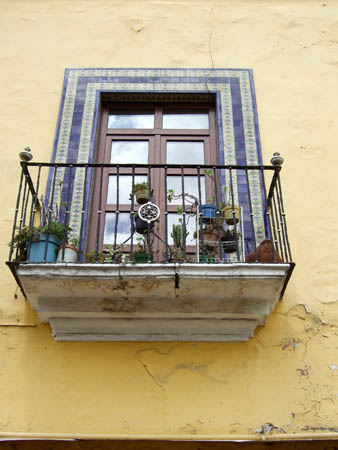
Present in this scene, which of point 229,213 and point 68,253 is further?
point 229,213

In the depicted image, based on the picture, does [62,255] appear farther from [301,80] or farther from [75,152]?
[301,80]

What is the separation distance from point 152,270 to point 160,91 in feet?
9.20

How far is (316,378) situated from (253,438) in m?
0.74

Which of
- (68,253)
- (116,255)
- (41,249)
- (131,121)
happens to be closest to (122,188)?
(131,121)

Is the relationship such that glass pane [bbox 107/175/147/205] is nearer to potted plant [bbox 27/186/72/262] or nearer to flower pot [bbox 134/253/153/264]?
potted plant [bbox 27/186/72/262]

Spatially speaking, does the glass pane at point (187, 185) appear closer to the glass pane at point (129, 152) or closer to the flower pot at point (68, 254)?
the glass pane at point (129, 152)

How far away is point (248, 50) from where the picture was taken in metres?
6.76

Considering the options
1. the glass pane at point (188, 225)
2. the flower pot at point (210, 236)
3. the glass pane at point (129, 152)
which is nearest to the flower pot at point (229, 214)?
the flower pot at point (210, 236)

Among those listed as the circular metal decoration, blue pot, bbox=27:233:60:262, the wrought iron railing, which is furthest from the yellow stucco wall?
the circular metal decoration

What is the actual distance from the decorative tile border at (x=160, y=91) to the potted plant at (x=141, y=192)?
57 centimetres

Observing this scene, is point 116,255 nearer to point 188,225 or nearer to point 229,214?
point 188,225

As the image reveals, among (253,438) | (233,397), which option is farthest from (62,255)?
(253,438)

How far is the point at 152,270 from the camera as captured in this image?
4.33 m

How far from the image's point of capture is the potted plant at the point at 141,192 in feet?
17.0
